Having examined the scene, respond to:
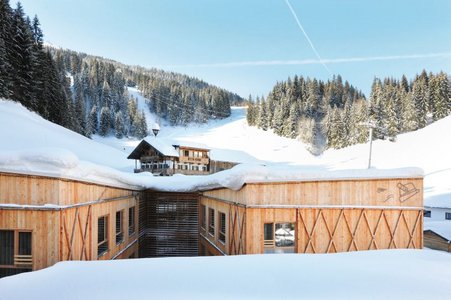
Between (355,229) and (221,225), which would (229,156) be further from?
(355,229)

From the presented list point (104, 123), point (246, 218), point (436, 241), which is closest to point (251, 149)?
point (104, 123)

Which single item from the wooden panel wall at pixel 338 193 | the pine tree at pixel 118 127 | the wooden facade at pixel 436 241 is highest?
the pine tree at pixel 118 127

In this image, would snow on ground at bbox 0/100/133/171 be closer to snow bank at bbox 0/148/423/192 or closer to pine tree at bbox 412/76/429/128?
snow bank at bbox 0/148/423/192

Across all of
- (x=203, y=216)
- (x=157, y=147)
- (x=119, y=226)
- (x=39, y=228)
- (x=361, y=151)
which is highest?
(x=157, y=147)

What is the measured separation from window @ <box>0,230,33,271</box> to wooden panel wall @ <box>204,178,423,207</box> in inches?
277

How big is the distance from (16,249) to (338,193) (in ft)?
35.8

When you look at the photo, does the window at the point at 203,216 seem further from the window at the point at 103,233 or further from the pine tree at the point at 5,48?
the pine tree at the point at 5,48

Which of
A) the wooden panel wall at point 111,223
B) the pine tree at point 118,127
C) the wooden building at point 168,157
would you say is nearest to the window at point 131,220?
the wooden panel wall at point 111,223

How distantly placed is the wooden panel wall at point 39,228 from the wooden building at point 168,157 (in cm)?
2889

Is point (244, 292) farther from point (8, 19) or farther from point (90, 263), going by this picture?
point (8, 19)

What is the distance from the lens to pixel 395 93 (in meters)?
72.7

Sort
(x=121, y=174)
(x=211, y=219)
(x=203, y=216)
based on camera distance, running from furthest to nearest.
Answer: (x=203, y=216), (x=211, y=219), (x=121, y=174)

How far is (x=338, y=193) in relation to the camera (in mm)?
10594

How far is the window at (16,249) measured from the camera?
8.23 metres
